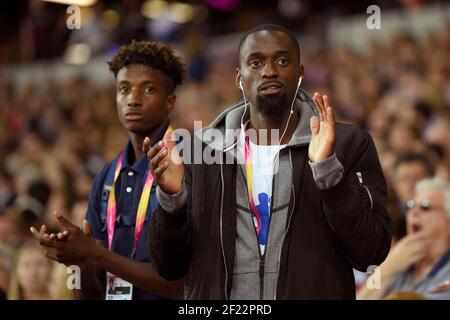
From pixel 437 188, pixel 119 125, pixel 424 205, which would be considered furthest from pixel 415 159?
pixel 119 125

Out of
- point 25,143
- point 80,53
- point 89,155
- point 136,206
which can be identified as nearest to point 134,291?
point 136,206

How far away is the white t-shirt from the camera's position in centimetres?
346

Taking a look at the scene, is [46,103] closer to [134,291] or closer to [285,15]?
[285,15]

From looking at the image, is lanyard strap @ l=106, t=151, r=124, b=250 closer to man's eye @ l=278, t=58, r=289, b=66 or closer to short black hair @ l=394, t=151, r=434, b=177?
man's eye @ l=278, t=58, r=289, b=66

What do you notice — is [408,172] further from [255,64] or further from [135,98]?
[255,64]

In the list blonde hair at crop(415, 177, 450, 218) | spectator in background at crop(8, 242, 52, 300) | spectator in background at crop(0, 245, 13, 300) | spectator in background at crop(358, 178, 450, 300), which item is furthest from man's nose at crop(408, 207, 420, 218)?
spectator in background at crop(0, 245, 13, 300)

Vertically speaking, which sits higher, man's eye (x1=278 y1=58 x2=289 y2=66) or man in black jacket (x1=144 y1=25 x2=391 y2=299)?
man's eye (x1=278 y1=58 x2=289 y2=66)

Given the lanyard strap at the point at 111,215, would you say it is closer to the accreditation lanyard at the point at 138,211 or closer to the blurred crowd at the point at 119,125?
the accreditation lanyard at the point at 138,211

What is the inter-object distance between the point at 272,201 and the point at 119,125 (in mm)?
7989

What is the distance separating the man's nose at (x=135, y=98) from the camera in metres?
4.28

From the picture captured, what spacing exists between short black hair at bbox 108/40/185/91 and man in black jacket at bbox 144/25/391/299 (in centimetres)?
84

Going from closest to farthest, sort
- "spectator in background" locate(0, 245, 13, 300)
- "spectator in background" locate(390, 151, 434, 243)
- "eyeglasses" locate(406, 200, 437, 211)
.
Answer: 1. "eyeglasses" locate(406, 200, 437, 211)
2. "spectator in background" locate(0, 245, 13, 300)
3. "spectator in background" locate(390, 151, 434, 243)

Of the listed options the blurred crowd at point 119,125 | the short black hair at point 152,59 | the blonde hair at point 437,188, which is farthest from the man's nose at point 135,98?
the blonde hair at point 437,188

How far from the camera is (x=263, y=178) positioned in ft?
11.6
